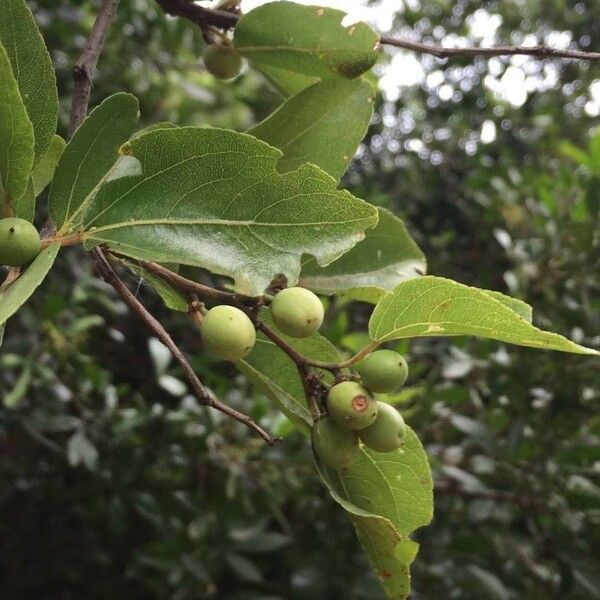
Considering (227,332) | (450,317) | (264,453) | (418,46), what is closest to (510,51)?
(418,46)

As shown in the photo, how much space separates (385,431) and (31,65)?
470 mm

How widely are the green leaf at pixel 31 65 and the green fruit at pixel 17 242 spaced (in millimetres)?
110

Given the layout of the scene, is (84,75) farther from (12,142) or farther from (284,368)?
(284,368)

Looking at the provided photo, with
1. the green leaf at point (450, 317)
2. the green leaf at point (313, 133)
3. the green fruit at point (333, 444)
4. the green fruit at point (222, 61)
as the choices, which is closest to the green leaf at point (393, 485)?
the green fruit at point (333, 444)

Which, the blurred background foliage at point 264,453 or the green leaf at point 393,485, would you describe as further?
the blurred background foliage at point 264,453

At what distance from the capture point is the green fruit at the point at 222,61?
1.04 m

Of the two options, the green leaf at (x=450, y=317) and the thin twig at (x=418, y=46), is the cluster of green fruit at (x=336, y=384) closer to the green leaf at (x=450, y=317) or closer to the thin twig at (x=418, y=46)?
the green leaf at (x=450, y=317)

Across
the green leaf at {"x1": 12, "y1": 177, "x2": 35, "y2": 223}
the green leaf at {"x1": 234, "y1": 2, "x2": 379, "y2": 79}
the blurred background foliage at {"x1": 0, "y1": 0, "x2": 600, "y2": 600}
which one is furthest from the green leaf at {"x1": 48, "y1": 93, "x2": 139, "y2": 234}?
the blurred background foliage at {"x1": 0, "y1": 0, "x2": 600, "y2": 600}

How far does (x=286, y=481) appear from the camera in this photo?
1953 millimetres

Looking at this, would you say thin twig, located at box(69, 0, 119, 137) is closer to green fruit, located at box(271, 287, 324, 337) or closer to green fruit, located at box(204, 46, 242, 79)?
green fruit, located at box(204, 46, 242, 79)

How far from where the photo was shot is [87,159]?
0.72 metres

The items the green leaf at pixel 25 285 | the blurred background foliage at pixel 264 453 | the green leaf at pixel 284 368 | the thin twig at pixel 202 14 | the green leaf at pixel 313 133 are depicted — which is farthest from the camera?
the blurred background foliage at pixel 264 453

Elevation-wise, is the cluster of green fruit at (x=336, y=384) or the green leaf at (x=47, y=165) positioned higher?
the green leaf at (x=47, y=165)

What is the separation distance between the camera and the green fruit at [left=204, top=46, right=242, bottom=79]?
1.04 meters
